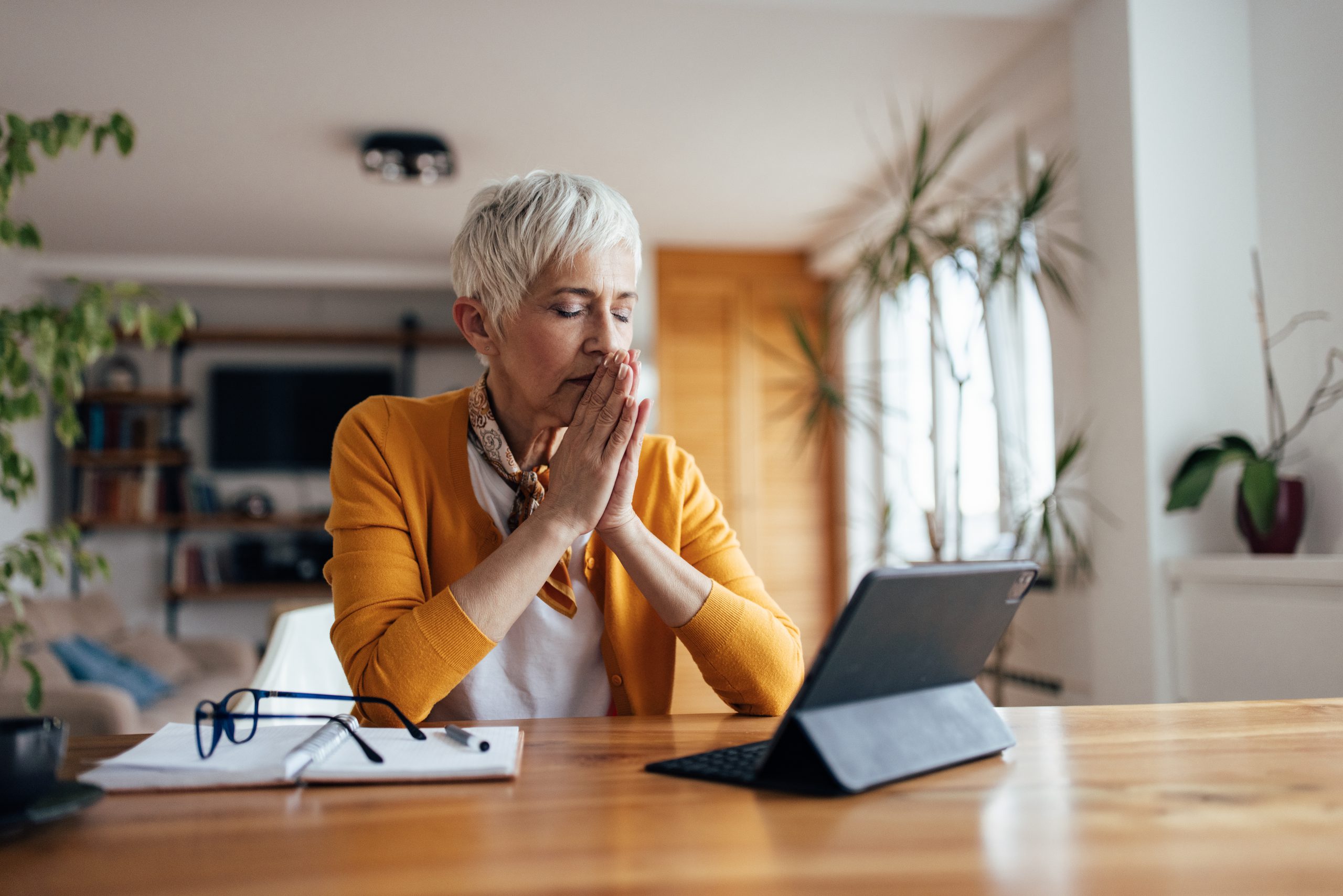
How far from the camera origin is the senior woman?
1207 mm

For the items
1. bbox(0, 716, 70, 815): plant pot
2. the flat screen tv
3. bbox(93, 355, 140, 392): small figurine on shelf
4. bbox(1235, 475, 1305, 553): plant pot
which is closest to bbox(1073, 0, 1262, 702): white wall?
bbox(1235, 475, 1305, 553): plant pot

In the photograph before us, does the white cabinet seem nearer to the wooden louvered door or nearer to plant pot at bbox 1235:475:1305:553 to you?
plant pot at bbox 1235:475:1305:553

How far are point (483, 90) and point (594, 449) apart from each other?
3129 millimetres

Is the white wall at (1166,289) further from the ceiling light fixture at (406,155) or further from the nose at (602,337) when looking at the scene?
the ceiling light fixture at (406,155)

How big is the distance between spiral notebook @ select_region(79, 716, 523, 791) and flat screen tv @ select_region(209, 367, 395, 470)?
6.27 metres

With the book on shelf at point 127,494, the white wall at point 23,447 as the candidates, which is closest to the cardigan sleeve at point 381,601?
the white wall at point 23,447

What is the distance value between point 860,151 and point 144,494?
5.07 meters

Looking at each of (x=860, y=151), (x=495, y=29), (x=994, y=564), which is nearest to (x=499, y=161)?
(x=495, y=29)

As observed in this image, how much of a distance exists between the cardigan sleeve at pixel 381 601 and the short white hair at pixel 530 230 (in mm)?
240

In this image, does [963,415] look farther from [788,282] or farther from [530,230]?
[530,230]

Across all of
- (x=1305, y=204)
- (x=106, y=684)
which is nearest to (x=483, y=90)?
(x=106, y=684)

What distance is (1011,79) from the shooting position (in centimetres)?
382

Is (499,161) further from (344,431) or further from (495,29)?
(344,431)

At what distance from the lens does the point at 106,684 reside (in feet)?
12.7
